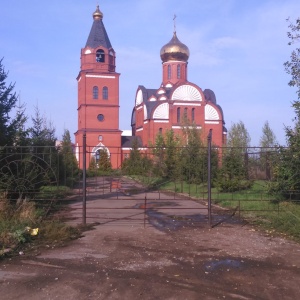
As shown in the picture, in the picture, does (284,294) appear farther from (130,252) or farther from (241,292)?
(130,252)

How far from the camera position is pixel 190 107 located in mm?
46469

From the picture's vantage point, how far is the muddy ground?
514cm

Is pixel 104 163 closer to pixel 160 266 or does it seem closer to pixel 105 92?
pixel 160 266

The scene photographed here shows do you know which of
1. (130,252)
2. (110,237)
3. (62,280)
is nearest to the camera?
(62,280)

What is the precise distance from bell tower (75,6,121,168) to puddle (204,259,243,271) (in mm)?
38797

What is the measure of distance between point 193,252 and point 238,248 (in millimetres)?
878

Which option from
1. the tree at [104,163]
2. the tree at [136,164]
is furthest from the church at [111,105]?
the tree at [104,163]

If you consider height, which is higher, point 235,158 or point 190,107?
point 190,107

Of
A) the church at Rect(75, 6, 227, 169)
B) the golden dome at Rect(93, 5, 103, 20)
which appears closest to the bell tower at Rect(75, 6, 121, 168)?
the church at Rect(75, 6, 227, 169)

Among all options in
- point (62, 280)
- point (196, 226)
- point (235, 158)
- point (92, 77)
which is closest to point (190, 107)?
point (92, 77)

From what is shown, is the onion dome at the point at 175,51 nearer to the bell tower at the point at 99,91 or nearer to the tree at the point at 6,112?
the bell tower at the point at 99,91

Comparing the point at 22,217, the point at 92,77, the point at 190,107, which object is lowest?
the point at 22,217

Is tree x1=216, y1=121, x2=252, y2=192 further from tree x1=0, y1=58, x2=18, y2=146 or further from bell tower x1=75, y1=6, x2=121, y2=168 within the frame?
bell tower x1=75, y1=6, x2=121, y2=168

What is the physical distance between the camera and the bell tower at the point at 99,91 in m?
45.1
